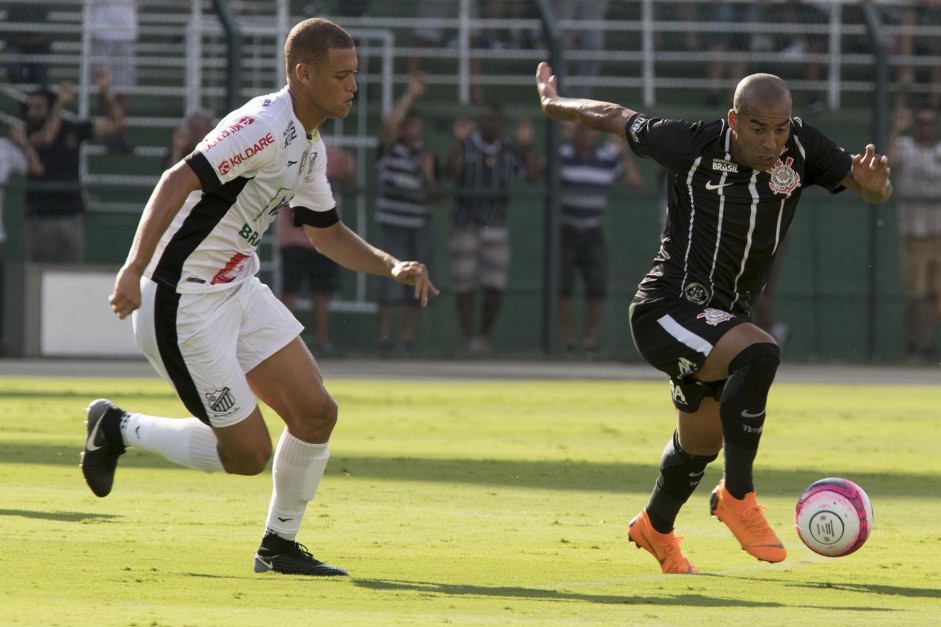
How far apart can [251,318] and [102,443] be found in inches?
36.4

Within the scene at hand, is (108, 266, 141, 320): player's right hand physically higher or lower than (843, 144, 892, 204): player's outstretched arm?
lower

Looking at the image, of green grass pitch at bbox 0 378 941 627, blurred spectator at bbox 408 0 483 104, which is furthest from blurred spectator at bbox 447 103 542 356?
green grass pitch at bbox 0 378 941 627

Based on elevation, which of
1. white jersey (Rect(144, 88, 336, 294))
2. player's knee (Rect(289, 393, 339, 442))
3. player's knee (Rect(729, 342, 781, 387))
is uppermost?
white jersey (Rect(144, 88, 336, 294))

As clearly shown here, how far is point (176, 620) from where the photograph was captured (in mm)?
5227

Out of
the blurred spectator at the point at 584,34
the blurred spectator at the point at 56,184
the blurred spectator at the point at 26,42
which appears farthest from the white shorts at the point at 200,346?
the blurred spectator at the point at 584,34

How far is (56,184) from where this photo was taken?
19500 millimetres

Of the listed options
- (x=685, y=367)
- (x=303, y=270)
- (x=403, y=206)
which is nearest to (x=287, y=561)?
(x=685, y=367)

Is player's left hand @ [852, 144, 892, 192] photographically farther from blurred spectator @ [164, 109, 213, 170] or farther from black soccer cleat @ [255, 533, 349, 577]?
blurred spectator @ [164, 109, 213, 170]

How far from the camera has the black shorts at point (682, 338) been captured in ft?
21.7

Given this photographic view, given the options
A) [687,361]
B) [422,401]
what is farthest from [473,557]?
[422,401]

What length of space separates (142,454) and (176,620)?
582 centimetres

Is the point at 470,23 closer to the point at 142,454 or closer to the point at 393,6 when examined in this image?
the point at 393,6

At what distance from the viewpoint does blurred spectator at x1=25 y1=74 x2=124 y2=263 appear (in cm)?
1928

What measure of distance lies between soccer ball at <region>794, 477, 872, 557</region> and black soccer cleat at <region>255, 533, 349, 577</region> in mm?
1818
